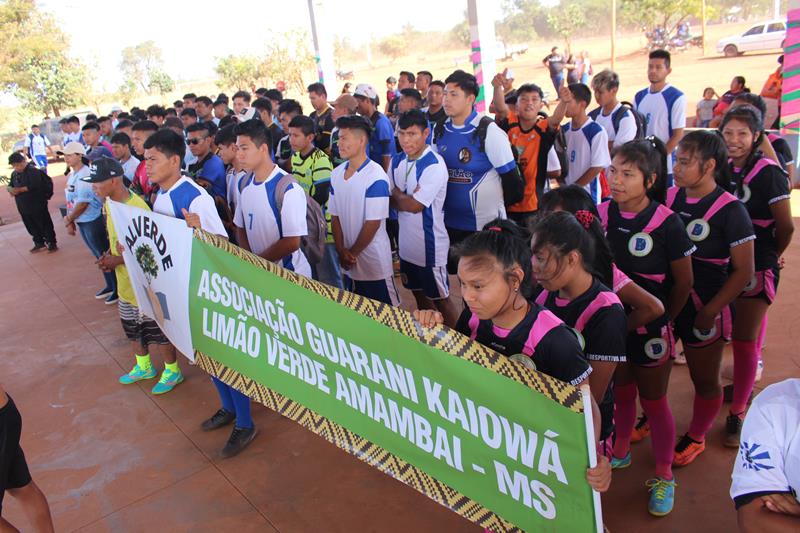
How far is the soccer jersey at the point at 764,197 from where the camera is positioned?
11.0 ft

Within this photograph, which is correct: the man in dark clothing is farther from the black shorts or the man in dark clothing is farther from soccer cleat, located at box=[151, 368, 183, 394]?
the black shorts

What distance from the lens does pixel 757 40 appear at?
26.8 metres

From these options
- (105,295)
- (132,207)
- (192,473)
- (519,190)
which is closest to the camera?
(192,473)

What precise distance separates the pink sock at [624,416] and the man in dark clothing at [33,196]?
913cm

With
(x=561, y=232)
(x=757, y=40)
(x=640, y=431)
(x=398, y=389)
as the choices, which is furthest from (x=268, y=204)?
(x=757, y=40)

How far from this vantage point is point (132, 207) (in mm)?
4023

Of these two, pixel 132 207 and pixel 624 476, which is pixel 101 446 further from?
pixel 624 476

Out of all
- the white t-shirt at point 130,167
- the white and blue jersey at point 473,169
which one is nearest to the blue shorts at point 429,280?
the white and blue jersey at point 473,169

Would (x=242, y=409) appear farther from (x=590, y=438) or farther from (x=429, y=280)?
(x=590, y=438)

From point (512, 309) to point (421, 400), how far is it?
505 mm

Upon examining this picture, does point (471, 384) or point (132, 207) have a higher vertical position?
point (132, 207)

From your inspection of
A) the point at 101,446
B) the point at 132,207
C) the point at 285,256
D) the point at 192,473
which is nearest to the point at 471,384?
the point at 285,256

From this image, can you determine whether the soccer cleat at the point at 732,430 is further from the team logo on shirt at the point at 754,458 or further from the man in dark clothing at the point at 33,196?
the man in dark clothing at the point at 33,196

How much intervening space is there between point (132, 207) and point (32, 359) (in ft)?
9.42
